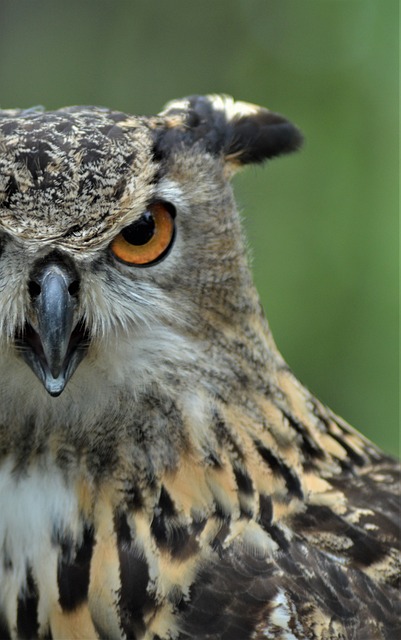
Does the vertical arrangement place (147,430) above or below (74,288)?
below

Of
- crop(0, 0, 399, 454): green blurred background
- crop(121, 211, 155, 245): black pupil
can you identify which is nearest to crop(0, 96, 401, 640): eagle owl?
crop(121, 211, 155, 245): black pupil

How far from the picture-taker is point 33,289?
5.49 feet

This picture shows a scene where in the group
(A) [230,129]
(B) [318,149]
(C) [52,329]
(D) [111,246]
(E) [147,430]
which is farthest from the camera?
(B) [318,149]

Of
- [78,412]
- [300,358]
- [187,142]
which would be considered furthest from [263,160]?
[300,358]

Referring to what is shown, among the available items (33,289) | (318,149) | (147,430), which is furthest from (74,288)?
(318,149)

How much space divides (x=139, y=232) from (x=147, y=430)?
0.41 m

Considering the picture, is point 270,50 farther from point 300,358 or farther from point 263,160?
point 263,160

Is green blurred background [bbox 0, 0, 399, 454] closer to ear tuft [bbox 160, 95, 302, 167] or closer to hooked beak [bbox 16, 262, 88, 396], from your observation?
ear tuft [bbox 160, 95, 302, 167]

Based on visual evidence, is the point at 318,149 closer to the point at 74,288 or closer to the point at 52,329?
the point at 74,288

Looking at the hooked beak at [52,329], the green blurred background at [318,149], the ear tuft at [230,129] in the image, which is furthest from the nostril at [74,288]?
the green blurred background at [318,149]

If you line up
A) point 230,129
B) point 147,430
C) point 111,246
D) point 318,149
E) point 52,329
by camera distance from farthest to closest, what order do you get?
point 318,149
point 230,129
point 147,430
point 111,246
point 52,329

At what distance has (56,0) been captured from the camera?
6.20 metres

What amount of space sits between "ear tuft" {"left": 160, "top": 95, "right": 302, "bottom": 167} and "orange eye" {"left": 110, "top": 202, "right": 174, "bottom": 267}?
8.0 inches

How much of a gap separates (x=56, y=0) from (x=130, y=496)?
5.09 m
